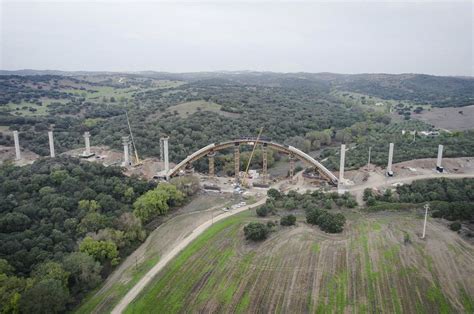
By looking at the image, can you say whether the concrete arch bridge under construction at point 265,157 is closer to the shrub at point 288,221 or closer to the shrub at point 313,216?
the shrub at point 313,216

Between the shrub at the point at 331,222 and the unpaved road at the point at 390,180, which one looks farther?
the unpaved road at the point at 390,180

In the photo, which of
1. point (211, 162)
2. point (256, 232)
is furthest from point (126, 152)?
point (256, 232)

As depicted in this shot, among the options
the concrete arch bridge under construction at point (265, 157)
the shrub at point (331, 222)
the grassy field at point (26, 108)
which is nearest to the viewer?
the shrub at point (331, 222)

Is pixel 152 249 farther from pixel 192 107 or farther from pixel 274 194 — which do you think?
pixel 192 107

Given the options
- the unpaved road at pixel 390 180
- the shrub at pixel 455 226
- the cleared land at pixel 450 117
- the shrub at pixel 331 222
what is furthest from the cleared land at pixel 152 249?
the cleared land at pixel 450 117

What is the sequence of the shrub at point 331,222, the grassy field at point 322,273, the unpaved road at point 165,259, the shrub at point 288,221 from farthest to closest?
the shrub at point 288,221 → the shrub at point 331,222 → the unpaved road at point 165,259 → the grassy field at point 322,273

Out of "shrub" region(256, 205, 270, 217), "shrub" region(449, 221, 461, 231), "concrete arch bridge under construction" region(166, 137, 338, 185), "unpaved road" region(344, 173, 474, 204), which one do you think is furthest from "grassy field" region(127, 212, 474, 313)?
"concrete arch bridge under construction" region(166, 137, 338, 185)

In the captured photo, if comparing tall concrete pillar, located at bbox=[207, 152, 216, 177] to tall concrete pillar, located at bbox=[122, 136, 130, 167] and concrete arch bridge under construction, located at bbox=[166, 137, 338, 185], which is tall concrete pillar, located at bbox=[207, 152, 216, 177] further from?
tall concrete pillar, located at bbox=[122, 136, 130, 167]

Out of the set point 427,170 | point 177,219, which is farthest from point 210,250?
point 427,170
